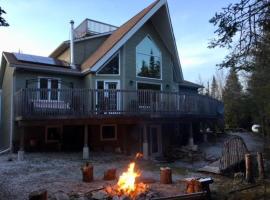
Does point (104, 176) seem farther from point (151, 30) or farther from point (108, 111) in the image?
point (151, 30)

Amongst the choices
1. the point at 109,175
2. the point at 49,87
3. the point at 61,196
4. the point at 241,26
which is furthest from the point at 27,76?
the point at 241,26

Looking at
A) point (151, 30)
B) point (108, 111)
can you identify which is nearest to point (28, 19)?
point (108, 111)

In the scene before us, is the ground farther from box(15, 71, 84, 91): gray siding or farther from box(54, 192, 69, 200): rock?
box(15, 71, 84, 91): gray siding

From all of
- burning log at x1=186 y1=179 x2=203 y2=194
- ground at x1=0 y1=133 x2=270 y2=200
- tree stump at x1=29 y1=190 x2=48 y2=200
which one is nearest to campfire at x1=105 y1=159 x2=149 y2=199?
ground at x1=0 y1=133 x2=270 y2=200

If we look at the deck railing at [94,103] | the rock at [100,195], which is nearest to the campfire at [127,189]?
the rock at [100,195]

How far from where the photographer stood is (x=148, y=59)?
19.4 meters

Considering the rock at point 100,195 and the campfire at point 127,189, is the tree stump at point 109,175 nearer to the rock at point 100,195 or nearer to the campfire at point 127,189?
the campfire at point 127,189

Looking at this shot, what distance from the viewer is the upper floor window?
18.9 meters

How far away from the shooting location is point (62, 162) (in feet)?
→ 40.9

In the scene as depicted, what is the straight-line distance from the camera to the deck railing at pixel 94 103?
13445 mm

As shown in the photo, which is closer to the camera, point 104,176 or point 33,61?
point 104,176

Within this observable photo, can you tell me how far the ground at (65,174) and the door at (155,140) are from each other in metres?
2.80

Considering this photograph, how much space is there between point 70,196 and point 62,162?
4.88m

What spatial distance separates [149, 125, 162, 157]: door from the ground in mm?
2800
